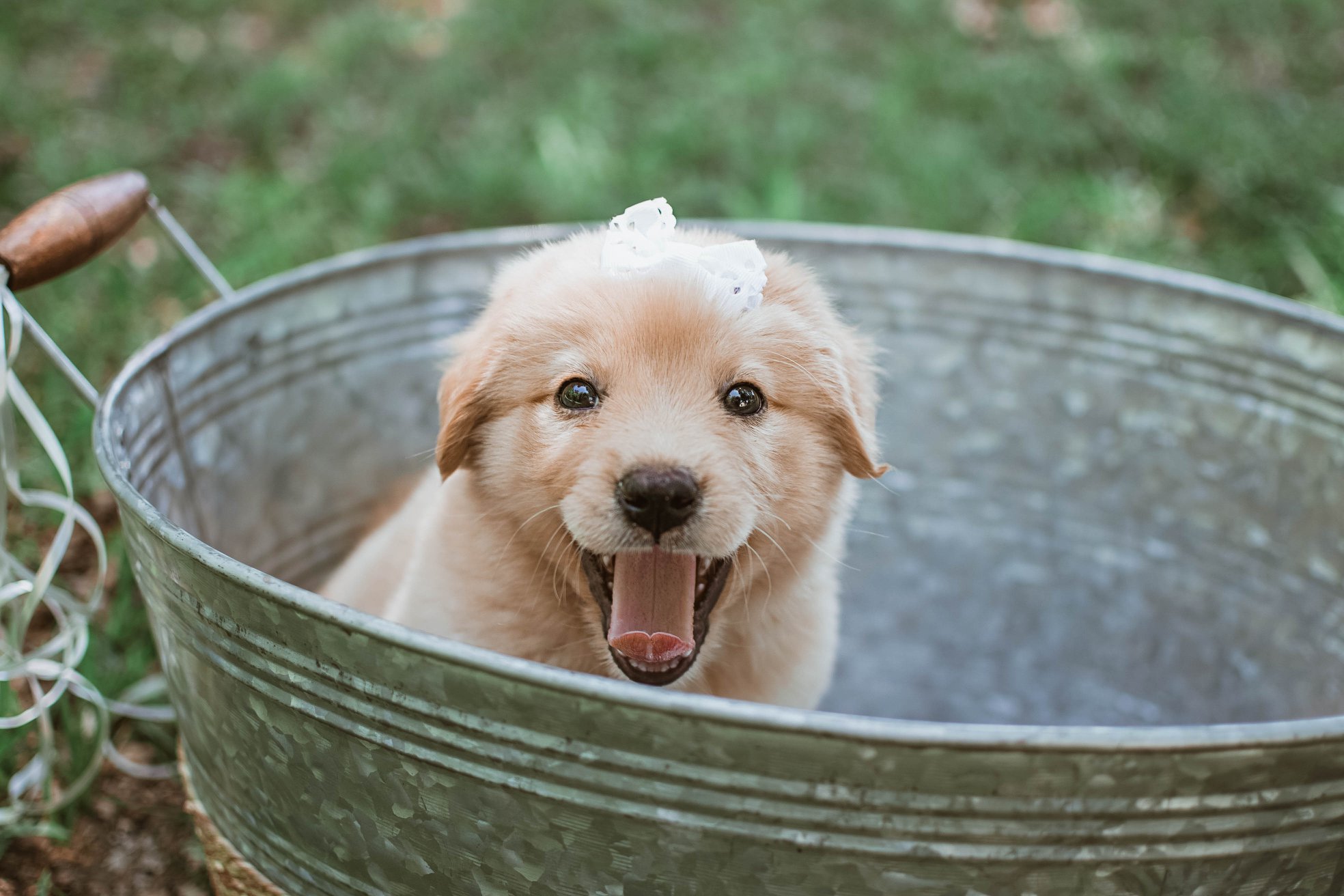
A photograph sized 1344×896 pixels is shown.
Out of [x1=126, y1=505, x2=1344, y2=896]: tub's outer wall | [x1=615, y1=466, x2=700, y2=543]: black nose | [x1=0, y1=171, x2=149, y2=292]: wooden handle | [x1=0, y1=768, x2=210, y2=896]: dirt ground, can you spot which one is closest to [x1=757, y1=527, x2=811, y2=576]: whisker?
[x1=615, y1=466, x2=700, y2=543]: black nose

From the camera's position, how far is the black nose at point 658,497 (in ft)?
5.34

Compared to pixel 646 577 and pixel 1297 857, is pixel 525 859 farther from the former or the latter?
pixel 1297 857

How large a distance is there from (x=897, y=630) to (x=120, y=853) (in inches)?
75.7

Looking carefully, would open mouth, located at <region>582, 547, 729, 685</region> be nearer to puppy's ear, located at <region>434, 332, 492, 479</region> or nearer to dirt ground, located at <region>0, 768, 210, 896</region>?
puppy's ear, located at <region>434, 332, 492, 479</region>

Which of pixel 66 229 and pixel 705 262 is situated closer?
pixel 705 262

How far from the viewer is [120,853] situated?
2439 millimetres

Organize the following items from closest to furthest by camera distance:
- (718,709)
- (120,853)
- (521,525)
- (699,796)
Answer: (718,709)
(699,796)
(521,525)
(120,853)

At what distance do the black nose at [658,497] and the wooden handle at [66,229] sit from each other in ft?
3.42

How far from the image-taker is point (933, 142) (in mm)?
5180

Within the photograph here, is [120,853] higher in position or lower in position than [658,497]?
lower

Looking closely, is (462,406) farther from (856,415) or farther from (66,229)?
(66,229)

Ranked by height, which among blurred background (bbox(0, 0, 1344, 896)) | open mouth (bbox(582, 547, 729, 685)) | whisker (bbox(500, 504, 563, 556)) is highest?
whisker (bbox(500, 504, 563, 556))

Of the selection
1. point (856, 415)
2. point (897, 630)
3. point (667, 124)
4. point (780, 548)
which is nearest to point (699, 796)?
point (780, 548)

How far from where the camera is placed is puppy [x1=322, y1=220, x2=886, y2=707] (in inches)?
67.4
